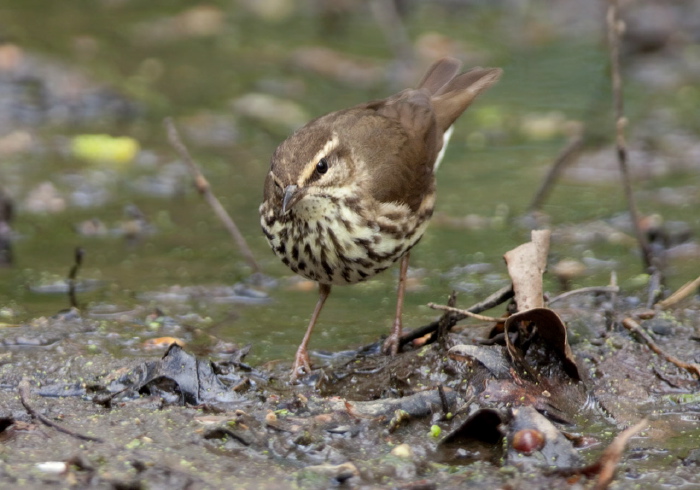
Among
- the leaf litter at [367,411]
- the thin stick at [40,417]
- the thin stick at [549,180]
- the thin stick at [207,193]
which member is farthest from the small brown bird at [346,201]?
the thin stick at [549,180]

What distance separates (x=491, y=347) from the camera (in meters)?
4.68

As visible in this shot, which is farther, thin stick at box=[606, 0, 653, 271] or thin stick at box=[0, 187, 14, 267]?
thin stick at box=[0, 187, 14, 267]

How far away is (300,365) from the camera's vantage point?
16.4 ft

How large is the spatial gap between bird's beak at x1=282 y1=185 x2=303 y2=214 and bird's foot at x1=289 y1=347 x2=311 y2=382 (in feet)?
2.42

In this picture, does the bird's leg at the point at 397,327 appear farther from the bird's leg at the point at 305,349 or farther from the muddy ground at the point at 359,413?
the bird's leg at the point at 305,349

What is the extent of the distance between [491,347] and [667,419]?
792 mm

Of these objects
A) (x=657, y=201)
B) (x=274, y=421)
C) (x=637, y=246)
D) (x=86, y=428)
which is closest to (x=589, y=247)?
(x=637, y=246)

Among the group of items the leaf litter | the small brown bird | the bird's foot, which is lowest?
the bird's foot

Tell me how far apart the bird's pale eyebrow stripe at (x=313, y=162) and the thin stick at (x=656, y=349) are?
1628mm

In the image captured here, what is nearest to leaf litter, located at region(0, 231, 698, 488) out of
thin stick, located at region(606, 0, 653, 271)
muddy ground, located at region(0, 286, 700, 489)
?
muddy ground, located at region(0, 286, 700, 489)

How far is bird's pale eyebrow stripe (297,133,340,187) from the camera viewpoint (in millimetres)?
4824

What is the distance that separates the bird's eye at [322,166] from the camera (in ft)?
16.2

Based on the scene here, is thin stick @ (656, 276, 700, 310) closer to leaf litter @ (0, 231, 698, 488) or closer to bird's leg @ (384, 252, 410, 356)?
leaf litter @ (0, 231, 698, 488)

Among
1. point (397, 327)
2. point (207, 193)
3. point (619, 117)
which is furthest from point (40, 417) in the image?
point (619, 117)
